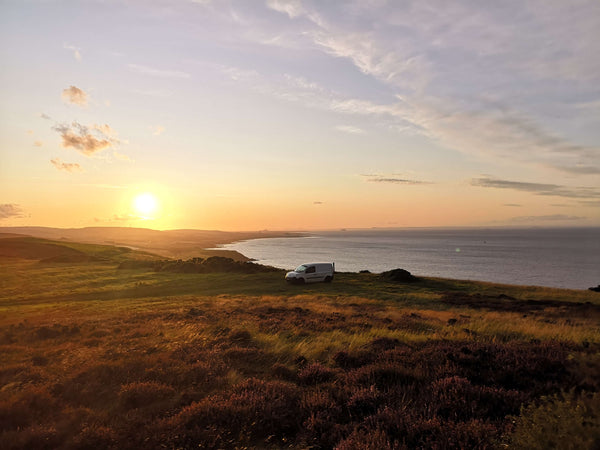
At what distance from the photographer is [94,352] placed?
33.6 ft

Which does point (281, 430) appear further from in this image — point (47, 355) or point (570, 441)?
point (47, 355)

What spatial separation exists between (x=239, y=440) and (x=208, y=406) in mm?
1113

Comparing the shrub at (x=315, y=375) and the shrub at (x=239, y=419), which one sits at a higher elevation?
the shrub at (x=239, y=419)

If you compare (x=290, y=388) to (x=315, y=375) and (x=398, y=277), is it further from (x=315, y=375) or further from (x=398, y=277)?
(x=398, y=277)

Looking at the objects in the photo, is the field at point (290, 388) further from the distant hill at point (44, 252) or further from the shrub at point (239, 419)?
the distant hill at point (44, 252)

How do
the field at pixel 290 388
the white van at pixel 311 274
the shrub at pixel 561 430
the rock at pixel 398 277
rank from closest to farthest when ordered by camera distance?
the shrub at pixel 561 430
the field at pixel 290 388
the white van at pixel 311 274
the rock at pixel 398 277

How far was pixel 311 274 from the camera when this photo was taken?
137 feet

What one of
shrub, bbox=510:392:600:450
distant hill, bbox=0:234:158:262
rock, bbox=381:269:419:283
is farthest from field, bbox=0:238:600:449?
distant hill, bbox=0:234:158:262

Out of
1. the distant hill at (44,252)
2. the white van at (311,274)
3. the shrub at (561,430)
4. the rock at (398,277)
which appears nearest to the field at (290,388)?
the shrub at (561,430)

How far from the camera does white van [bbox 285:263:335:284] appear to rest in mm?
41094

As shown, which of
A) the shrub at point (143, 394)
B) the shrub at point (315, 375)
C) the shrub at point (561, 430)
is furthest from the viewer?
the shrub at point (315, 375)

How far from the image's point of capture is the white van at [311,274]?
4109 centimetres

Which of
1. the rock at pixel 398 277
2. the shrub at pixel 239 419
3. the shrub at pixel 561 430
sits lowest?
the rock at pixel 398 277

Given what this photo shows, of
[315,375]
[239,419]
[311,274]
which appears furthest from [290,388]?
[311,274]
